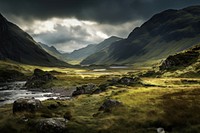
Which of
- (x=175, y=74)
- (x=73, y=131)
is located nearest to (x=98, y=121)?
(x=73, y=131)

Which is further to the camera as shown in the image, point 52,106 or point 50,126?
point 52,106

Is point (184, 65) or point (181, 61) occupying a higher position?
point (181, 61)

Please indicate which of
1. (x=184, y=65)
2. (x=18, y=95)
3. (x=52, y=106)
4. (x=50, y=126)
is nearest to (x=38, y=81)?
(x=18, y=95)

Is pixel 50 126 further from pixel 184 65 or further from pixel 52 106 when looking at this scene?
pixel 184 65

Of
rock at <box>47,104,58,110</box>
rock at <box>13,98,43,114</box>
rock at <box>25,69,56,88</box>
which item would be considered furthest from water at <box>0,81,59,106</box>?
rock at <box>13,98,43,114</box>

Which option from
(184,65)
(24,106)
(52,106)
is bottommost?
(52,106)

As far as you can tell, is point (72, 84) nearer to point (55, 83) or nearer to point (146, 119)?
point (55, 83)

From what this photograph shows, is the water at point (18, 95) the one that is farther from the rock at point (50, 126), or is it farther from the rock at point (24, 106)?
the rock at point (50, 126)

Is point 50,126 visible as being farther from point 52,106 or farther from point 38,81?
point 38,81

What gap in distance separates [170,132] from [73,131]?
15363 millimetres

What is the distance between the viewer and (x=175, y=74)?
14288 cm

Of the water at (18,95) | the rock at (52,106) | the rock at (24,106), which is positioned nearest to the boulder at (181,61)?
the water at (18,95)

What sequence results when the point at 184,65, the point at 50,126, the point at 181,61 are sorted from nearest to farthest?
the point at 50,126 < the point at 184,65 < the point at 181,61

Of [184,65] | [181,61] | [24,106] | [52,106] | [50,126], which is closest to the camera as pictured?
[50,126]
